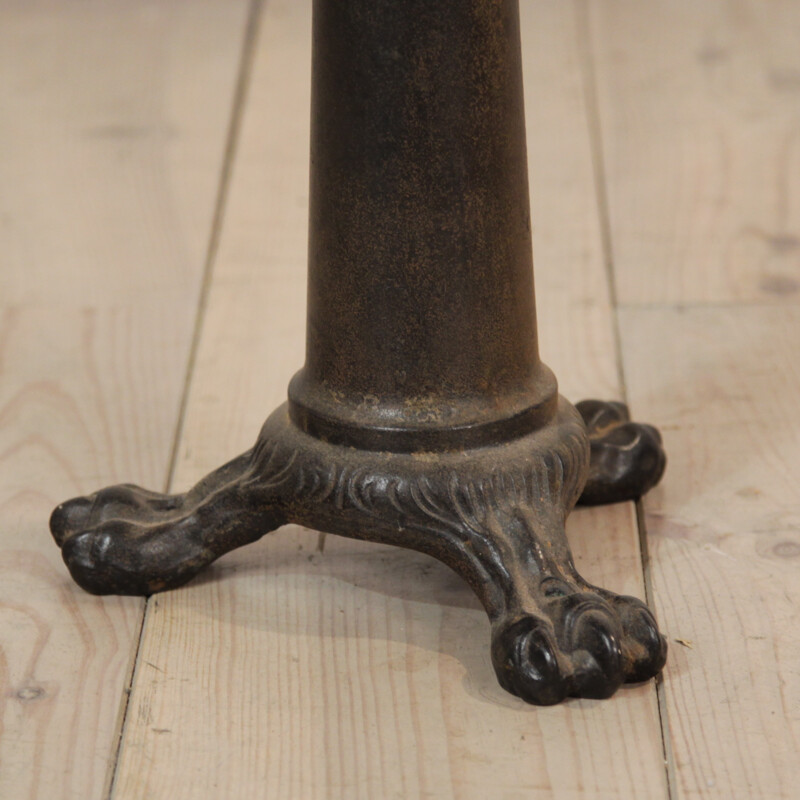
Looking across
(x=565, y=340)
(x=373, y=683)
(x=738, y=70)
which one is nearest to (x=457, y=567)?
(x=373, y=683)

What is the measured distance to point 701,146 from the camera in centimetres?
204

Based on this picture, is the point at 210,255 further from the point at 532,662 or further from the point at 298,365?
the point at 532,662

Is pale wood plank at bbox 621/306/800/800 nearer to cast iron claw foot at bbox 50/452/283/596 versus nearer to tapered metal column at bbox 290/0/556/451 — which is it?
tapered metal column at bbox 290/0/556/451

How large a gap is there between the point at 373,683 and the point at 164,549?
0.21 m

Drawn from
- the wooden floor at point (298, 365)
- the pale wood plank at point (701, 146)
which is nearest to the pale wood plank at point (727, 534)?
the wooden floor at point (298, 365)

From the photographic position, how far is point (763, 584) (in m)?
1.08

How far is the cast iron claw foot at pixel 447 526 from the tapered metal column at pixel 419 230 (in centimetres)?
3

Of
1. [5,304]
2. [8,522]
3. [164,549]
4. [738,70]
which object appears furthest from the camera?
[738,70]

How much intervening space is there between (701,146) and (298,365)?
0.84 meters

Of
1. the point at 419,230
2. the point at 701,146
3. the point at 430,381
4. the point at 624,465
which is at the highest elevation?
the point at 419,230

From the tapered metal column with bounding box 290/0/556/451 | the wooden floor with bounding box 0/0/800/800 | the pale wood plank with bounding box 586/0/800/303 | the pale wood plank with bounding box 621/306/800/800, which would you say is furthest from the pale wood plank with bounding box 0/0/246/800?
the pale wood plank with bounding box 586/0/800/303

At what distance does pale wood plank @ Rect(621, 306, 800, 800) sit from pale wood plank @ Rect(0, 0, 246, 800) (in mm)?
392

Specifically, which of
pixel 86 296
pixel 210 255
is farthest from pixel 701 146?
pixel 86 296

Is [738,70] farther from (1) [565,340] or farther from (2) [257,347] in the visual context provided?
(2) [257,347]
